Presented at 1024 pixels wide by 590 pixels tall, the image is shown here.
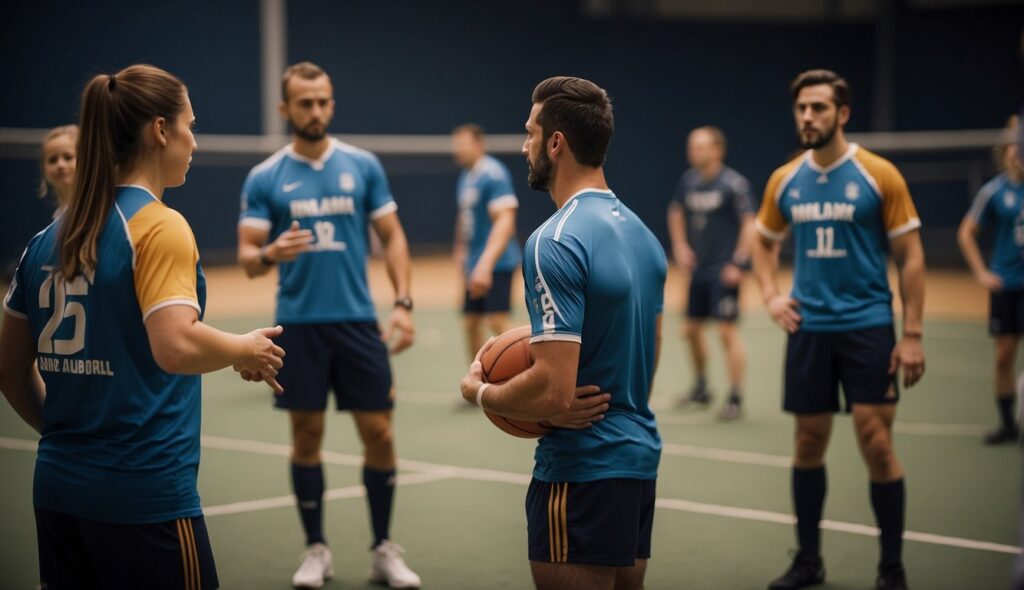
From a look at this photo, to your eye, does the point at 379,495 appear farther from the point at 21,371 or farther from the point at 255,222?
the point at 21,371

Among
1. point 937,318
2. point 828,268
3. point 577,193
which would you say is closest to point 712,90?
point 937,318

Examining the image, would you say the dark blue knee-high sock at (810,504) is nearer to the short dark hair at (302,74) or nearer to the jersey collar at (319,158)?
the jersey collar at (319,158)

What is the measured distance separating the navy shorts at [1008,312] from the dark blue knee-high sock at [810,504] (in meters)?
4.81

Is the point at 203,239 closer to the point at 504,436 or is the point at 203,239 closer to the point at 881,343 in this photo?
the point at 504,436

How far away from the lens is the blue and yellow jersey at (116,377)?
136 inches

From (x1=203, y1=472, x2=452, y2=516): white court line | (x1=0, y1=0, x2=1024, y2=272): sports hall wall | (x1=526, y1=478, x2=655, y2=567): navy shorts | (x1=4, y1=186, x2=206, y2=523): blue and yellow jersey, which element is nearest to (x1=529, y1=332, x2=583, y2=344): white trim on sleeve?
(x1=526, y1=478, x2=655, y2=567): navy shorts

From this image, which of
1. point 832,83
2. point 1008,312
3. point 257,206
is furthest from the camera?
point 1008,312

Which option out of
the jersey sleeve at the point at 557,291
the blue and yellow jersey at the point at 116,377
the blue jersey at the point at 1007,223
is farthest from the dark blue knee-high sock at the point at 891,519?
the blue jersey at the point at 1007,223

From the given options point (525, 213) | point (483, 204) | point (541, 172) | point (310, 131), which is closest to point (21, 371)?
point (541, 172)

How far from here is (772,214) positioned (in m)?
6.82

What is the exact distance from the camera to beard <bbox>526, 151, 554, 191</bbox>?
160 inches

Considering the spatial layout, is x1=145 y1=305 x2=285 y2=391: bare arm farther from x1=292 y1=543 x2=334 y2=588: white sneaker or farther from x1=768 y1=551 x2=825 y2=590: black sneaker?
x1=768 y1=551 x2=825 y2=590: black sneaker

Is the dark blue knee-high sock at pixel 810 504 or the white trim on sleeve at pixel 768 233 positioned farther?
the white trim on sleeve at pixel 768 233

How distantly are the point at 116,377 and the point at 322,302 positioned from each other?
3.14 metres
